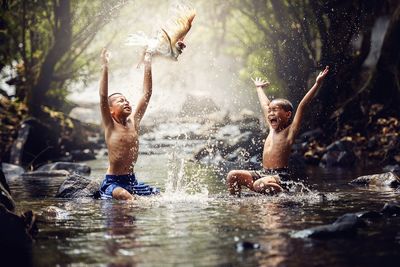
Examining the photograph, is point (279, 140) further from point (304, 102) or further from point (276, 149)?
point (304, 102)

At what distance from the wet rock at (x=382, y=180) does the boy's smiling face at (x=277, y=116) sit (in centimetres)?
177

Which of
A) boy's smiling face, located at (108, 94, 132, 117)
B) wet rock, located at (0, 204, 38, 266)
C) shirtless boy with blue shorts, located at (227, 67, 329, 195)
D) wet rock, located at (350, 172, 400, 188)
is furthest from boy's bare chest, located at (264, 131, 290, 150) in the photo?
wet rock, located at (0, 204, 38, 266)

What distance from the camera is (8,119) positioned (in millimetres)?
19844

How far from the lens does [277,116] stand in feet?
30.4

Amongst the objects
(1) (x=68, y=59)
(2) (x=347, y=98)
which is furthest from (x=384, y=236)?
(1) (x=68, y=59)

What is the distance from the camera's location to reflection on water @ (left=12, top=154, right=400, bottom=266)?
4.58 meters

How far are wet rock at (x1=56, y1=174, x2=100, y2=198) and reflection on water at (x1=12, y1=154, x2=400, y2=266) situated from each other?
292mm

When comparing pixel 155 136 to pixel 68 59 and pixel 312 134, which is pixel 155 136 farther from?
pixel 312 134

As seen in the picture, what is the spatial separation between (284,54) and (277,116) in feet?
45.6

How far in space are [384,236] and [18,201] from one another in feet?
17.8

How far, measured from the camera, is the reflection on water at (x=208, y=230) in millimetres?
4582

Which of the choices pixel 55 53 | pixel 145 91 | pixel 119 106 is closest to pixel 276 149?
pixel 145 91

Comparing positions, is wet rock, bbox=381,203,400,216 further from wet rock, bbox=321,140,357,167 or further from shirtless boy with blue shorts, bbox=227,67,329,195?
wet rock, bbox=321,140,357,167

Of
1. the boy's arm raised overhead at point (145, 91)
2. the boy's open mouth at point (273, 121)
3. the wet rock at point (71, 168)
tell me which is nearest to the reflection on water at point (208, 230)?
the boy's open mouth at point (273, 121)
